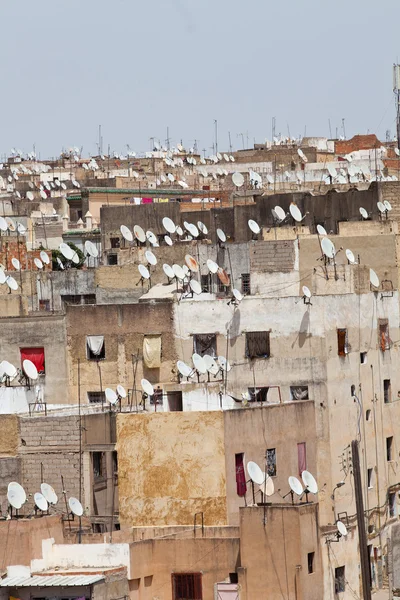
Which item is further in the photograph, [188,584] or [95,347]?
[95,347]

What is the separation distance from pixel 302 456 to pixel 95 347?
8.34 meters

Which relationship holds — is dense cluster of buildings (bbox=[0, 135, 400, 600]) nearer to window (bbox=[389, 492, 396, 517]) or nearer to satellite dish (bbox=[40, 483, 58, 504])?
window (bbox=[389, 492, 396, 517])

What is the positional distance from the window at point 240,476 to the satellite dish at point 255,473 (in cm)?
174

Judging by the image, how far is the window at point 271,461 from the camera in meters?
49.4

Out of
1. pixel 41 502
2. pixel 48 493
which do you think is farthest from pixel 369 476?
pixel 41 502

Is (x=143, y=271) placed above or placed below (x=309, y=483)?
above

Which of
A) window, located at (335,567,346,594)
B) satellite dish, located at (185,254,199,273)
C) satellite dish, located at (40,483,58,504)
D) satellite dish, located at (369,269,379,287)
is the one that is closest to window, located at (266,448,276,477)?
window, located at (335,567,346,594)

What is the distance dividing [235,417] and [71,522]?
4586 mm

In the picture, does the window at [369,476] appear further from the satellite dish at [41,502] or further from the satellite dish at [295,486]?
the satellite dish at [41,502]

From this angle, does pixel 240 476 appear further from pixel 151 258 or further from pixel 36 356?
pixel 151 258

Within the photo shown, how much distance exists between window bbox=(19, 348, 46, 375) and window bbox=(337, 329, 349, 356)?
8.49 metres

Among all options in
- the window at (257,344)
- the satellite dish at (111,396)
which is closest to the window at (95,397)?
the window at (257,344)

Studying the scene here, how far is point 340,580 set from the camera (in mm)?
50438

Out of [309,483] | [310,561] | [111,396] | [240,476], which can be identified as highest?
[111,396]
